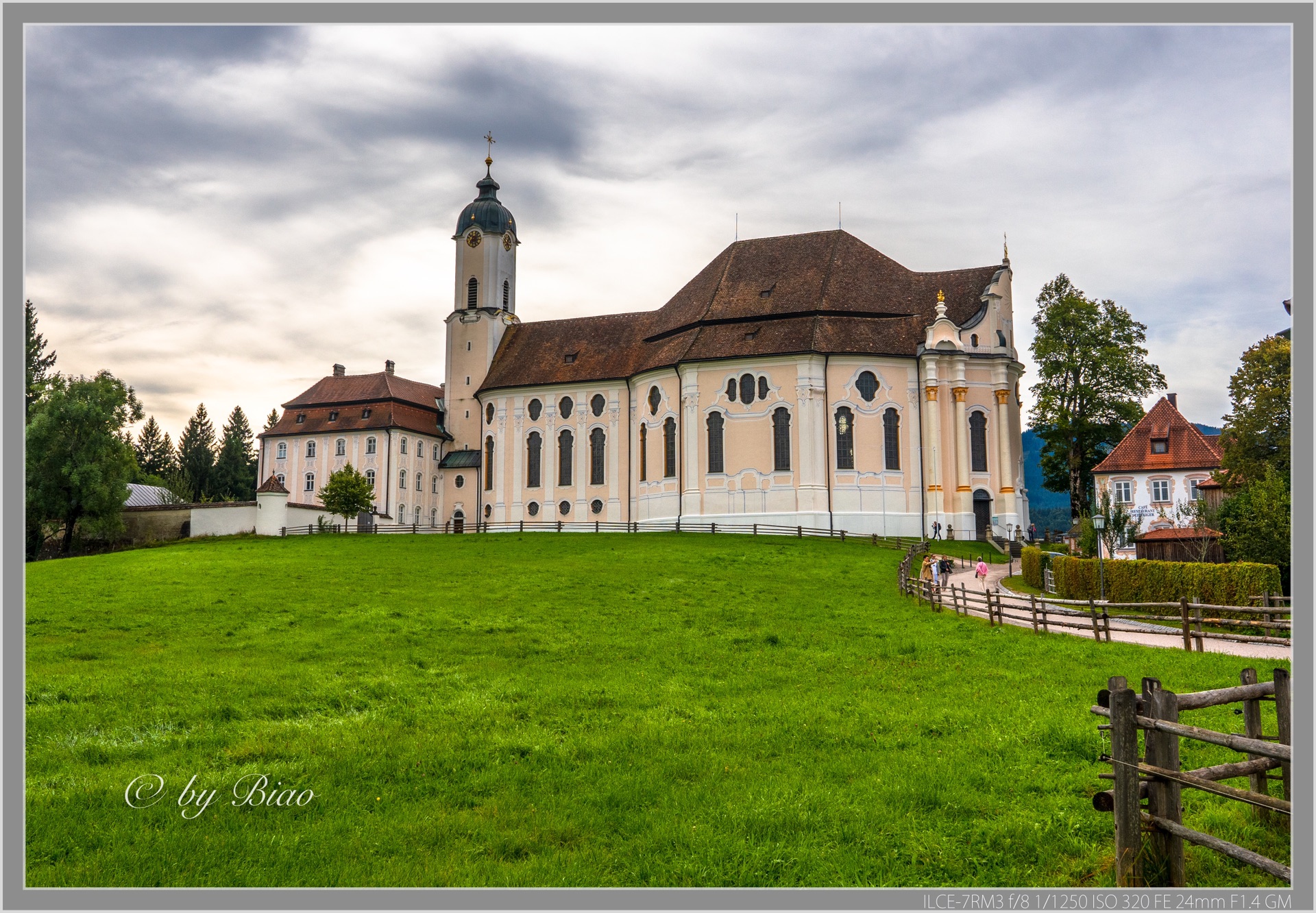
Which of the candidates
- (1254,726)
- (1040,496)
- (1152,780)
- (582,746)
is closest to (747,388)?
(582,746)

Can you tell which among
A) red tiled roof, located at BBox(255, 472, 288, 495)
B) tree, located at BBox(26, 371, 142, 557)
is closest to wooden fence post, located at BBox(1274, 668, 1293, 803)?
red tiled roof, located at BBox(255, 472, 288, 495)

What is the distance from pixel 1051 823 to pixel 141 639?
51.8 ft

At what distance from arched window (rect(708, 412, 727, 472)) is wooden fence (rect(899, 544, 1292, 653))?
2092cm

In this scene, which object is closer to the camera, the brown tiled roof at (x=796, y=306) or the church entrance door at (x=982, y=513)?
the church entrance door at (x=982, y=513)

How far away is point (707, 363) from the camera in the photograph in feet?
156

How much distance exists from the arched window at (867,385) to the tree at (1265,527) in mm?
19719

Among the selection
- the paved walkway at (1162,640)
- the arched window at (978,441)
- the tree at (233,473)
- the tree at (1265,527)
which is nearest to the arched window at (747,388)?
the arched window at (978,441)

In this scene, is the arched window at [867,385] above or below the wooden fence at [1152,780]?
above

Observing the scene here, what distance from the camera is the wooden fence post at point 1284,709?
639 cm

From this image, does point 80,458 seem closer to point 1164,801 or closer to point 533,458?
point 533,458

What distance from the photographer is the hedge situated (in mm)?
21938

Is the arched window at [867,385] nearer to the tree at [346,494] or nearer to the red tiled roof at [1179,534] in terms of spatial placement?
the red tiled roof at [1179,534]

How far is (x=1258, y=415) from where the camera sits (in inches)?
1251

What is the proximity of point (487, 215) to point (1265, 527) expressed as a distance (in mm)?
51920
